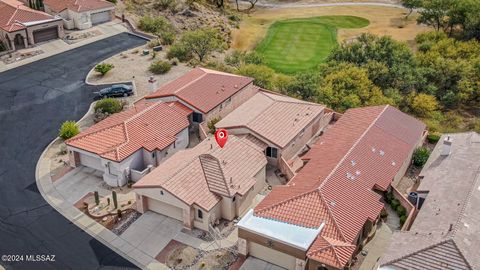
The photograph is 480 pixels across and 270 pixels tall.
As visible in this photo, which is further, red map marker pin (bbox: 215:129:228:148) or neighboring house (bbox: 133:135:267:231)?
red map marker pin (bbox: 215:129:228:148)

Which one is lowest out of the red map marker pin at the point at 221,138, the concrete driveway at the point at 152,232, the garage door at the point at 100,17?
the concrete driveway at the point at 152,232

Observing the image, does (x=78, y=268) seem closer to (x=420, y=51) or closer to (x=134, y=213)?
(x=134, y=213)

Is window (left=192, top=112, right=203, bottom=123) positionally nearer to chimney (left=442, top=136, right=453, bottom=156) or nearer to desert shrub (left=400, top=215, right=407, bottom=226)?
desert shrub (left=400, top=215, right=407, bottom=226)

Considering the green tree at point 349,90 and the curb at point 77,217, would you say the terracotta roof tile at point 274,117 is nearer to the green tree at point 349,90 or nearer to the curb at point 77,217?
the green tree at point 349,90

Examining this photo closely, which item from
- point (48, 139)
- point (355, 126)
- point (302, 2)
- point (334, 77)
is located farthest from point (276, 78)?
point (302, 2)

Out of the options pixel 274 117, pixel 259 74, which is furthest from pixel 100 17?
pixel 274 117

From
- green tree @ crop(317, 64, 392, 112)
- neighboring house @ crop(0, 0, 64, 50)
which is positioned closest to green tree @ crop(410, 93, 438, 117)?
green tree @ crop(317, 64, 392, 112)

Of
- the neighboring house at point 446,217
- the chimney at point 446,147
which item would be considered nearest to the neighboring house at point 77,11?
the neighboring house at point 446,217
